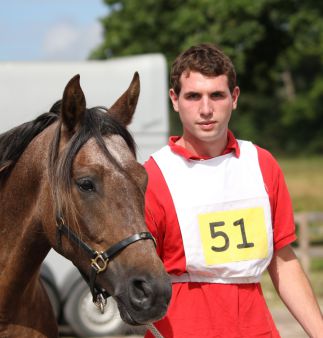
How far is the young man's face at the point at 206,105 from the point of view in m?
3.05

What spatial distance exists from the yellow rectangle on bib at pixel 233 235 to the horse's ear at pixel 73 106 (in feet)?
2.07

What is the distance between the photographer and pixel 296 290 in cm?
311

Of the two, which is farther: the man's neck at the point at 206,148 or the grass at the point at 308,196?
the grass at the point at 308,196

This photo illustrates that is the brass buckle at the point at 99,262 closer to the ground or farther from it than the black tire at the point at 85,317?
farther from it

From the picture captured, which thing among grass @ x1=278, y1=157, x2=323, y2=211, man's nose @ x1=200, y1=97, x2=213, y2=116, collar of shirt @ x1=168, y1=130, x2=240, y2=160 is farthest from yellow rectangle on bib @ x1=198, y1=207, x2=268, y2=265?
grass @ x1=278, y1=157, x2=323, y2=211

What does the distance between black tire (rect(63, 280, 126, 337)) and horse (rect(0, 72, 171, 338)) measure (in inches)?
202

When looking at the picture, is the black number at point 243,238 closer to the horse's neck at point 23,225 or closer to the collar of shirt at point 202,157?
the collar of shirt at point 202,157

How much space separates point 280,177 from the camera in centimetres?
316

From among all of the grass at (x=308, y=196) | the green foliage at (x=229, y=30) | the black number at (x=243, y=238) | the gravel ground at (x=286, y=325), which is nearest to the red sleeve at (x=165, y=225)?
the black number at (x=243, y=238)

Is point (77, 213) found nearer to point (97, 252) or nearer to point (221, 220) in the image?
point (97, 252)

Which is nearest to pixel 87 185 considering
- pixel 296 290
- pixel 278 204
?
pixel 278 204

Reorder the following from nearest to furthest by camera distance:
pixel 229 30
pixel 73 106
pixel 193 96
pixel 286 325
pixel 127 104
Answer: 1. pixel 73 106
2. pixel 193 96
3. pixel 127 104
4. pixel 286 325
5. pixel 229 30

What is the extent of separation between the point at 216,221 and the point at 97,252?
51cm

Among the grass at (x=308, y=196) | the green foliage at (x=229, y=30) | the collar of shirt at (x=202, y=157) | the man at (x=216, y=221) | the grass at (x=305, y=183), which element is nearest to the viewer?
the man at (x=216, y=221)
